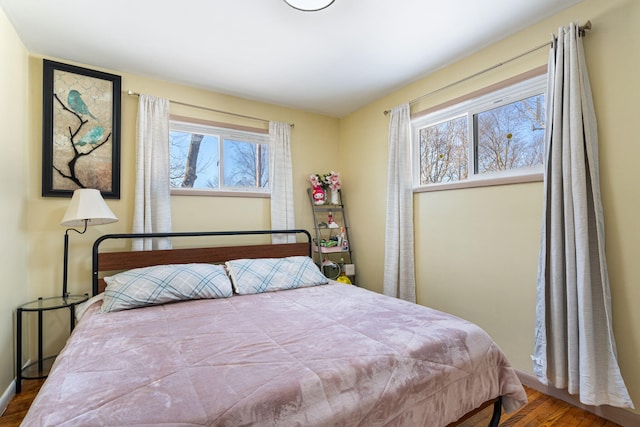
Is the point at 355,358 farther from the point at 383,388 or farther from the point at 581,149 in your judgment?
the point at 581,149

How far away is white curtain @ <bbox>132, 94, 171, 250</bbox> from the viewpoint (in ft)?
8.58

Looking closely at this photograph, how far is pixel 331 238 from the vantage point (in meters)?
3.76

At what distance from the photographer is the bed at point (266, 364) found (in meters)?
0.97

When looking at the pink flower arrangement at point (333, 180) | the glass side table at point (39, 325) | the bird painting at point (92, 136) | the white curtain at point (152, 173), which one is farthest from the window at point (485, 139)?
the glass side table at point (39, 325)

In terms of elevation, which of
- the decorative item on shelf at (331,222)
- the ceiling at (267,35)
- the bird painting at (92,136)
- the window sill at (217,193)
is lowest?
the decorative item on shelf at (331,222)

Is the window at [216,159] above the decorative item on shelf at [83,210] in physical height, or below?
above

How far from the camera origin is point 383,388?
1.18 metres

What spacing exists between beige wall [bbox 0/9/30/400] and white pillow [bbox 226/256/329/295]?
4.61 ft

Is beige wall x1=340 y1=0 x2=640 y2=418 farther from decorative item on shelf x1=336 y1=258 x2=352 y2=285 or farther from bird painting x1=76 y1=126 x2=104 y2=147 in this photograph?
bird painting x1=76 y1=126 x2=104 y2=147

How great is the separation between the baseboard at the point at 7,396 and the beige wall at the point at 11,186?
0.04 m

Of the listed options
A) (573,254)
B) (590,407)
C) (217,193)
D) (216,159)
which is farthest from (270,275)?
→ (590,407)

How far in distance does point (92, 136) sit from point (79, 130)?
3.8 inches

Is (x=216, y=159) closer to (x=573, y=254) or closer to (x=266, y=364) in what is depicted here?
(x=266, y=364)

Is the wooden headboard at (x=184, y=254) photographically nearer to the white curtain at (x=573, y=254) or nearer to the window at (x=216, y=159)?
the window at (x=216, y=159)
